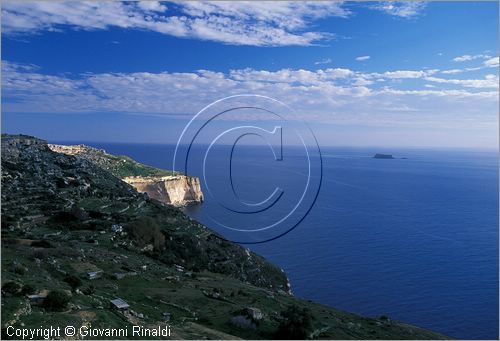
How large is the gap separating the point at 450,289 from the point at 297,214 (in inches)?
2546

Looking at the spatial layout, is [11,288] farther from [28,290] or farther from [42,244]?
[42,244]

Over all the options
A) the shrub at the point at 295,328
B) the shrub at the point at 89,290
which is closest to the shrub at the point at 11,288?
the shrub at the point at 89,290

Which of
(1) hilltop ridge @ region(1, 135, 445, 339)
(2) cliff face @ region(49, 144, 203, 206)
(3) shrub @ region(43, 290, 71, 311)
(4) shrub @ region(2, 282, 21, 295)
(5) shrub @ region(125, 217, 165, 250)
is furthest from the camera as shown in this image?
(2) cliff face @ region(49, 144, 203, 206)

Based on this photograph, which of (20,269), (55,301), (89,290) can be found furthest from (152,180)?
(55,301)

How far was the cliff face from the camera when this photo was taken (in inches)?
6850

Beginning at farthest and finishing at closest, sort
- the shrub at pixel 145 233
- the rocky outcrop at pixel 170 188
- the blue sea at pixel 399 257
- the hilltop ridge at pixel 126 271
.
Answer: the rocky outcrop at pixel 170 188, the blue sea at pixel 399 257, the shrub at pixel 145 233, the hilltop ridge at pixel 126 271

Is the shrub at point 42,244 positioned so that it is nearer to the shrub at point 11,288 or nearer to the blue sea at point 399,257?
the shrub at point 11,288

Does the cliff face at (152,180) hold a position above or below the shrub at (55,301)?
below

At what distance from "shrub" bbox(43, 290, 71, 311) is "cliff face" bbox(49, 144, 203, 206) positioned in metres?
148

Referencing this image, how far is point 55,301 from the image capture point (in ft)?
80.5

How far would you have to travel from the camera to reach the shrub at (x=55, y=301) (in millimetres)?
24423

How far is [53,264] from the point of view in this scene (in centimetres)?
3684

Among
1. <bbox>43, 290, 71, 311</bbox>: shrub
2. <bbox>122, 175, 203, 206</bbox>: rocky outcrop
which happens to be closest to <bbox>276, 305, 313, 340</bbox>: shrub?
<bbox>43, 290, 71, 311</bbox>: shrub

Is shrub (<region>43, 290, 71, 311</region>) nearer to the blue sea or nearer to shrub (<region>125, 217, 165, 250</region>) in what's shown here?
shrub (<region>125, 217, 165, 250</region>)
